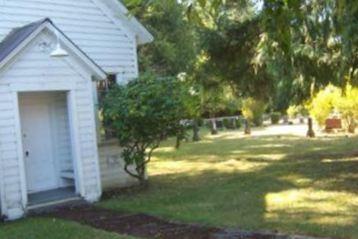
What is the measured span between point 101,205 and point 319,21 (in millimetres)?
6425

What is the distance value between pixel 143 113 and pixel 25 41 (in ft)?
10.4

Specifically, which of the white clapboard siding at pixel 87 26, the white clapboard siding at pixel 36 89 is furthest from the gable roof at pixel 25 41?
the white clapboard siding at pixel 87 26

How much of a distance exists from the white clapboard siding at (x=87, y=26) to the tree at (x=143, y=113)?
1304mm

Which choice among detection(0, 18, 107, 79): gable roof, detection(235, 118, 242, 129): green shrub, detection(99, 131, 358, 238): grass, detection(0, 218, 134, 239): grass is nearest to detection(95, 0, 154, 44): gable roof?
detection(0, 18, 107, 79): gable roof

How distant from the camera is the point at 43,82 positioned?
12.7 m

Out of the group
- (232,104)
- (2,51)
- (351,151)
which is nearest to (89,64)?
(2,51)

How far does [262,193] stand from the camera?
1277 cm

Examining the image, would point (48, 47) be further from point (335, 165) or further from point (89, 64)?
point (335, 165)

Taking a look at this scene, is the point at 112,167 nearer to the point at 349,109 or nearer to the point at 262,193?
the point at 262,193

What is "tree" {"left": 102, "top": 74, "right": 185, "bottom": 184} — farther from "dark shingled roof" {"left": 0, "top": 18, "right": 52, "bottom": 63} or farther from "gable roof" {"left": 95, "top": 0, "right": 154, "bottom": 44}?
"dark shingled roof" {"left": 0, "top": 18, "right": 52, "bottom": 63}

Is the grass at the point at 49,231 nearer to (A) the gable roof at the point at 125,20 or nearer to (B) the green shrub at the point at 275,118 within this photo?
(A) the gable roof at the point at 125,20

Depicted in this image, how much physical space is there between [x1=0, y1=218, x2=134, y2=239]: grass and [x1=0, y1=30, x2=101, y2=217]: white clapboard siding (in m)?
1.11

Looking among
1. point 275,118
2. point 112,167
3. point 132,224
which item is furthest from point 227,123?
point 132,224

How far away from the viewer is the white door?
1402 centimetres
